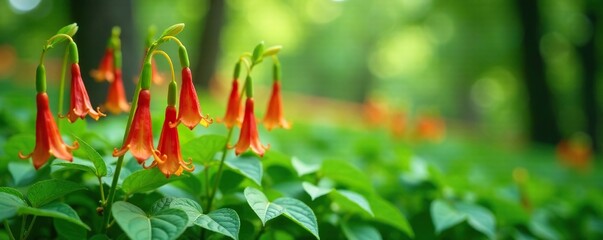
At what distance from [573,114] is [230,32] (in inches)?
500

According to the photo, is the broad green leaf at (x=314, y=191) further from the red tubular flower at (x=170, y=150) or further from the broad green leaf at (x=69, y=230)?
the broad green leaf at (x=69, y=230)

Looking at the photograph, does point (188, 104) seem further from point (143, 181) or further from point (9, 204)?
point (9, 204)

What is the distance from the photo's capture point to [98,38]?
15.6 feet

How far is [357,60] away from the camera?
31328 mm

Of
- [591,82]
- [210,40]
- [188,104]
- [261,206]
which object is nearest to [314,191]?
[261,206]

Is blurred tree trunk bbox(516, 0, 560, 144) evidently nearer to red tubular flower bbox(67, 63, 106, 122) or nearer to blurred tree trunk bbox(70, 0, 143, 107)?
blurred tree trunk bbox(70, 0, 143, 107)

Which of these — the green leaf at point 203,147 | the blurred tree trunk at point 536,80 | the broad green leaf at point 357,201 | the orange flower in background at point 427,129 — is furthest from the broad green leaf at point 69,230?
the blurred tree trunk at point 536,80

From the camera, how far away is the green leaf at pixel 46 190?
69.5 inches

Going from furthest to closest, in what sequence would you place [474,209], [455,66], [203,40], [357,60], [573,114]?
[357,60], [455,66], [573,114], [203,40], [474,209]

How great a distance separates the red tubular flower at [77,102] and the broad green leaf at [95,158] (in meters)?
0.09

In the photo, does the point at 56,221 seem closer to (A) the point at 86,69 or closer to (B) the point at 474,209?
(B) the point at 474,209

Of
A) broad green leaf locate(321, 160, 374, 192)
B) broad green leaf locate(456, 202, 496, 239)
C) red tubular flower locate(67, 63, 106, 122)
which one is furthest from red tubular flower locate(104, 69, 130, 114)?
broad green leaf locate(456, 202, 496, 239)

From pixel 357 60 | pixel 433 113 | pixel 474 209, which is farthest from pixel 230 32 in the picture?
pixel 474 209

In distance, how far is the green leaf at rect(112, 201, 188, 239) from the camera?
1577mm
